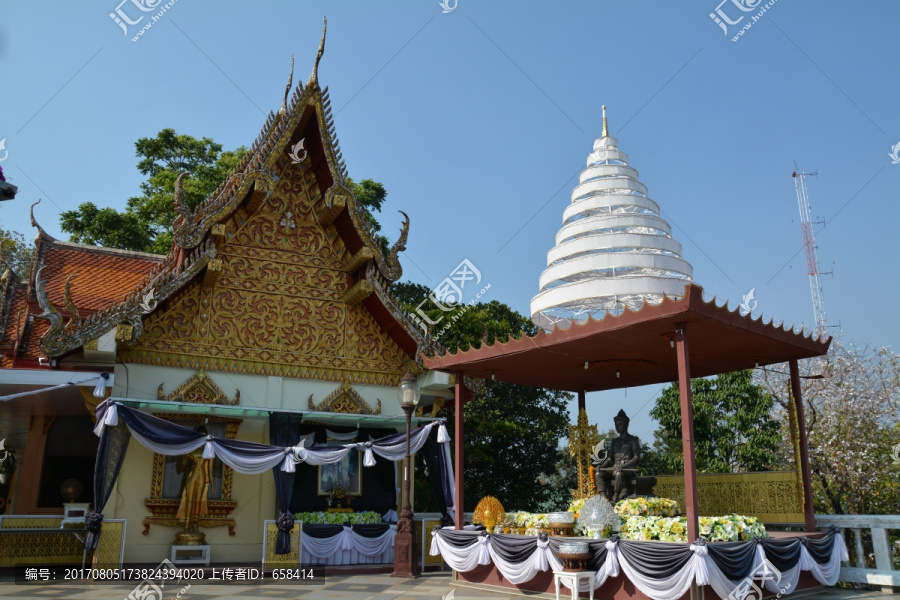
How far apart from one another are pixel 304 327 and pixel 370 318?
4.12 feet

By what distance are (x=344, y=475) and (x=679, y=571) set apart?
22.0 feet

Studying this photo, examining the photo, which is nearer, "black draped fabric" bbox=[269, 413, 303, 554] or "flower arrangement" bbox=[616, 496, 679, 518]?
"flower arrangement" bbox=[616, 496, 679, 518]

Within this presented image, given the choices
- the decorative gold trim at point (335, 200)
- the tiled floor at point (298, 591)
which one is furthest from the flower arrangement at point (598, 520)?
the decorative gold trim at point (335, 200)

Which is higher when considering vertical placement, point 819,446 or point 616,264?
point 616,264

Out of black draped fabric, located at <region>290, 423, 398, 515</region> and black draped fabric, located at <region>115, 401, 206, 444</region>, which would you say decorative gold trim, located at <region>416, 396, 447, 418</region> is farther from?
black draped fabric, located at <region>115, 401, 206, 444</region>

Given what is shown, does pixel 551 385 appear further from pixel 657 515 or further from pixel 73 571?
pixel 73 571

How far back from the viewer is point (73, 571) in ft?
33.2

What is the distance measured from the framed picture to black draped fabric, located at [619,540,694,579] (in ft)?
19.4

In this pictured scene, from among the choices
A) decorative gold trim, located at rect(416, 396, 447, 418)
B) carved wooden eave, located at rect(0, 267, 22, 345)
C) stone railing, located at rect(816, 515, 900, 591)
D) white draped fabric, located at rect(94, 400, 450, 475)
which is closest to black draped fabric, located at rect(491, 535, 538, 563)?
white draped fabric, located at rect(94, 400, 450, 475)

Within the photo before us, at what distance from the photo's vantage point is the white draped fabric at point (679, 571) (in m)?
7.02

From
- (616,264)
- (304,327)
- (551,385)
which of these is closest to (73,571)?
(304,327)

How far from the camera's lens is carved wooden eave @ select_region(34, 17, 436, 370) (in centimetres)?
1146

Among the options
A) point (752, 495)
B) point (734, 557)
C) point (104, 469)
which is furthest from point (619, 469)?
point (104, 469)

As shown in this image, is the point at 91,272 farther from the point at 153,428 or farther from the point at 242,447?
the point at 242,447
